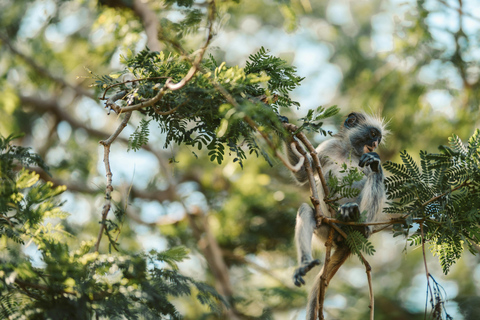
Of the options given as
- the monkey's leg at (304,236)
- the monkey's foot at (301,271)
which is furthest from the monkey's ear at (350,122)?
the monkey's foot at (301,271)

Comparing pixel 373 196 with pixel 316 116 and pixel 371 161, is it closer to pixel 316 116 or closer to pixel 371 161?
pixel 371 161

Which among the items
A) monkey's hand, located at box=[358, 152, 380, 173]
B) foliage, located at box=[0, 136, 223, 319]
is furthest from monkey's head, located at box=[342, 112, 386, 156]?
foliage, located at box=[0, 136, 223, 319]

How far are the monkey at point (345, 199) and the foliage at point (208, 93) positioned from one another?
797mm

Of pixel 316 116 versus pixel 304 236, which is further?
pixel 304 236

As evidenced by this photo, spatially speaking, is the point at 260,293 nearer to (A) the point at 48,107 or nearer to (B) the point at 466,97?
(B) the point at 466,97

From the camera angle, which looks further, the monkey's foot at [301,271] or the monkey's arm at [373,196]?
the monkey's arm at [373,196]

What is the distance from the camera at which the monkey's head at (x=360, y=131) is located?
582 centimetres

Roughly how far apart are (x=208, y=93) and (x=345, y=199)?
8.91 feet

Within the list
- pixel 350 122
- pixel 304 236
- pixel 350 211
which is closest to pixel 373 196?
pixel 350 211

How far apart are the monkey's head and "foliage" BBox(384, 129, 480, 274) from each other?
6.36ft

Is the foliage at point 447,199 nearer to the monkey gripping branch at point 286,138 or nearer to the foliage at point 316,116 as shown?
the monkey gripping branch at point 286,138

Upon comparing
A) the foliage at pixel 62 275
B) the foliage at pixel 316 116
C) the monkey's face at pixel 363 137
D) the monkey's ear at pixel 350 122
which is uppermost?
the monkey's ear at pixel 350 122

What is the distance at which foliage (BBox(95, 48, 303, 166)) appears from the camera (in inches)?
124

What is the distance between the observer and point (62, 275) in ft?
9.96
